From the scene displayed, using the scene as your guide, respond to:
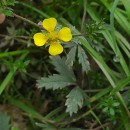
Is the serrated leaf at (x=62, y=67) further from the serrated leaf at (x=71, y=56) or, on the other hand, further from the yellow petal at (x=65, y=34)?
the yellow petal at (x=65, y=34)

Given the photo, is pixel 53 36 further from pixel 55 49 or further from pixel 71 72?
pixel 71 72

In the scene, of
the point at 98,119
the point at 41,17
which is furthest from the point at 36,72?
the point at 98,119

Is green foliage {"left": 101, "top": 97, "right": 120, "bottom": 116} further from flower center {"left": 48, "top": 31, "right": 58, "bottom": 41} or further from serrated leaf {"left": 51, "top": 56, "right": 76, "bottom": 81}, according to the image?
flower center {"left": 48, "top": 31, "right": 58, "bottom": 41}

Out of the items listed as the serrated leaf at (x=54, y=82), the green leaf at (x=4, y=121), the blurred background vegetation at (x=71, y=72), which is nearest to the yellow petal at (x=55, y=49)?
the blurred background vegetation at (x=71, y=72)

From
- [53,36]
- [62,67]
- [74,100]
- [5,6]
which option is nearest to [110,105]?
[74,100]

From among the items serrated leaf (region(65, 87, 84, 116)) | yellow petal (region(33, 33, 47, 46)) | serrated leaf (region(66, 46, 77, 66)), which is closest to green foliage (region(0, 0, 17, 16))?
yellow petal (region(33, 33, 47, 46))

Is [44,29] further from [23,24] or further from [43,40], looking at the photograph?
[23,24]
